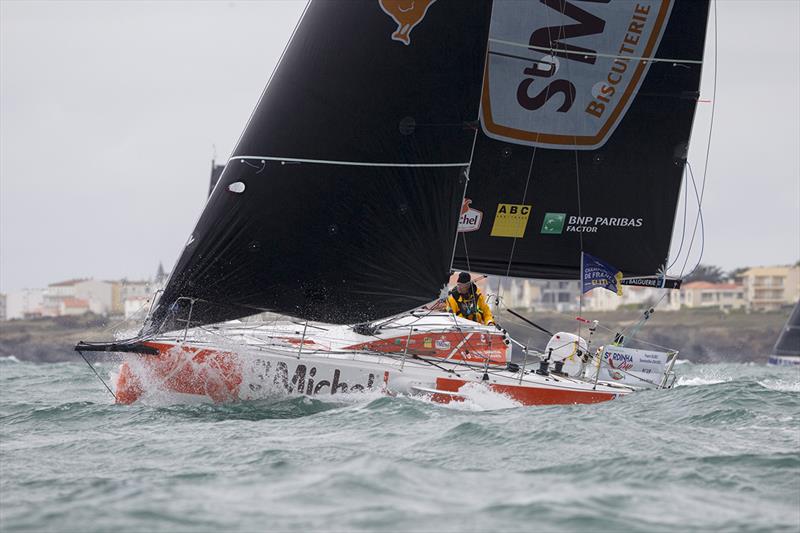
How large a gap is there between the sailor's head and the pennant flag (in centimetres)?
165

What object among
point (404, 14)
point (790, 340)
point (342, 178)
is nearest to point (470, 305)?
point (342, 178)

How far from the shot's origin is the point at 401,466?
26.9 feet

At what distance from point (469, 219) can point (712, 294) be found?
9041 cm

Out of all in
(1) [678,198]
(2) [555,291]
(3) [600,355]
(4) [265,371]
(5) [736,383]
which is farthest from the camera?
(2) [555,291]

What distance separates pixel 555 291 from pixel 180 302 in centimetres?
10023

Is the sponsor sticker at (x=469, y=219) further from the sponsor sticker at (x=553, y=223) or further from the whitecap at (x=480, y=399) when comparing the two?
the whitecap at (x=480, y=399)

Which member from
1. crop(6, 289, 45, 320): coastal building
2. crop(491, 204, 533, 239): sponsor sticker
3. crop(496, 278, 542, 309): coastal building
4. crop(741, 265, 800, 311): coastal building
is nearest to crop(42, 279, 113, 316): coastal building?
crop(6, 289, 45, 320): coastal building

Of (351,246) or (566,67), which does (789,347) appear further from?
(351,246)

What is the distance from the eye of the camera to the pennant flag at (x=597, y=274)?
15.2m

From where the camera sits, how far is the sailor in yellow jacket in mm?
14500

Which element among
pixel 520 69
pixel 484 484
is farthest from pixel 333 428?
pixel 520 69

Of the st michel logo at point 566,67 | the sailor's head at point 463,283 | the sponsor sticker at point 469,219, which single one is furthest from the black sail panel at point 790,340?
the sailor's head at point 463,283

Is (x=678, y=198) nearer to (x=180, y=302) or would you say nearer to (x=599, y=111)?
(x=599, y=111)

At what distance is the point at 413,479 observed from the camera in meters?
7.79
